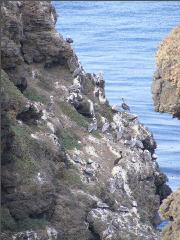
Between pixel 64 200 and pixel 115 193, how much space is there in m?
3.57

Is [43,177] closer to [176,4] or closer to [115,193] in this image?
[115,193]

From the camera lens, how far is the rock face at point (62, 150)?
126 ft

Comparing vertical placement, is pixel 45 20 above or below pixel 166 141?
above

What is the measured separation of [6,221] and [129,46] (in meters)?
65.6

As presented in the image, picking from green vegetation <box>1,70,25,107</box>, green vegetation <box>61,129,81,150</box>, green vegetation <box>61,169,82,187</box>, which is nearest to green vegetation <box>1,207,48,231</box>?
green vegetation <box>61,169,82,187</box>

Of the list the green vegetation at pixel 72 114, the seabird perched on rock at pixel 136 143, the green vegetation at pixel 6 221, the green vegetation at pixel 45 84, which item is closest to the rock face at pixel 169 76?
the green vegetation at pixel 6 221

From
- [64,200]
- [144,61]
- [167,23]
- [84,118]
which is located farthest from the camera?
[167,23]

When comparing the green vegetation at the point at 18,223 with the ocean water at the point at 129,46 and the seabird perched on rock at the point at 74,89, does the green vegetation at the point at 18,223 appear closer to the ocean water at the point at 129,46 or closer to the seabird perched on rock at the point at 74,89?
the seabird perched on rock at the point at 74,89

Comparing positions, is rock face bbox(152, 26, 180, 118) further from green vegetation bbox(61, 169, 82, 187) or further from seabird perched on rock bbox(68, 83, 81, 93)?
seabird perched on rock bbox(68, 83, 81, 93)

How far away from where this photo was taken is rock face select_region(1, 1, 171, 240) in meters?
38.5

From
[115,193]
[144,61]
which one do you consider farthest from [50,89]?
[144,61]

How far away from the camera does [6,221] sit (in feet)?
Result: 121

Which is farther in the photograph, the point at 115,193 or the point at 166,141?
the point at 166,141

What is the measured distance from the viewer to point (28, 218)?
38.5 meters
